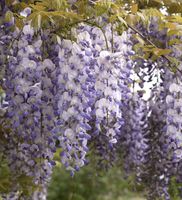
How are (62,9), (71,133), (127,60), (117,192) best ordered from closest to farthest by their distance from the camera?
(71,133) → (62,9) → (127,60) → (117,192)

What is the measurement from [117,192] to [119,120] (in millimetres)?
10576

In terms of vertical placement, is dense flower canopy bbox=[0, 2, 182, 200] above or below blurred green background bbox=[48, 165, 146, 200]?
above

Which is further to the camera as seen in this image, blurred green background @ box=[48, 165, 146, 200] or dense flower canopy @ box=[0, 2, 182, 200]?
blurred green background @ box=[48, 165, 146, 200]

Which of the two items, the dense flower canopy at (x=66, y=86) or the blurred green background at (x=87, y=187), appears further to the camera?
the blurred green background at (x=87, y=187)

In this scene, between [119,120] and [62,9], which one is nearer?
[62,9]

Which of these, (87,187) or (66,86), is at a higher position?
(66,86)

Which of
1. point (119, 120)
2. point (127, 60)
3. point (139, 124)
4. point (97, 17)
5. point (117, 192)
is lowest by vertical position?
point (117, 192)

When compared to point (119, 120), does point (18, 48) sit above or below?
above

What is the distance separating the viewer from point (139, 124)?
18.0ft

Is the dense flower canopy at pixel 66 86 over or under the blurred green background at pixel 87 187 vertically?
over

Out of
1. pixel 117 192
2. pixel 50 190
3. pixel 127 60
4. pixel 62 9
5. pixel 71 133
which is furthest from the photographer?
pixel 117 192

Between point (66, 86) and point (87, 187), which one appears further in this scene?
point (87, 187)

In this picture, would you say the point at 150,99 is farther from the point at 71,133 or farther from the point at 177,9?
the point at 71,133

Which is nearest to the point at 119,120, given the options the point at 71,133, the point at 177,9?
the point at 71,133
